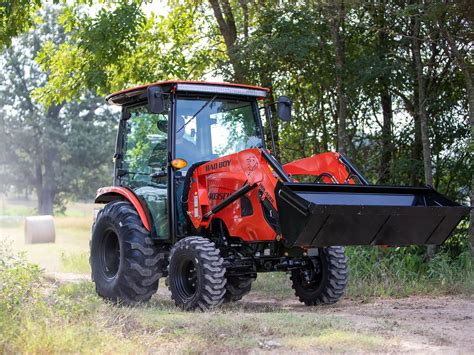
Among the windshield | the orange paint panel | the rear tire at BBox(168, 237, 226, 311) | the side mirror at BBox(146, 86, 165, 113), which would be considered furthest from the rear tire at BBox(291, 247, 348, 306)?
the side mirror at BBox(146, 86, 165, 113)

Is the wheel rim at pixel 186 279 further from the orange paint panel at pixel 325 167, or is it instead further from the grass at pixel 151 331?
the orange paint panel at pixel 325 167

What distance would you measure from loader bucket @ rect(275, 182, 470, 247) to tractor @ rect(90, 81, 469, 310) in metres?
0.01

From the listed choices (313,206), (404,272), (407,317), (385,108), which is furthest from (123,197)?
(385,108)

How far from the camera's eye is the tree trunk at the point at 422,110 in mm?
11727

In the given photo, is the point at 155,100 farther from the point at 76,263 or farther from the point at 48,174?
the point at 48,174

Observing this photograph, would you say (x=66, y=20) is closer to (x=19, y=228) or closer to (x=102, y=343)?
(x=102, y=343)

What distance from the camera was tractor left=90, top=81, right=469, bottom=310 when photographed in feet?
26.4

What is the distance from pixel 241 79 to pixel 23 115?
27905 millimetres

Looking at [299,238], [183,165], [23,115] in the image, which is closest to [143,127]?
[183,165]

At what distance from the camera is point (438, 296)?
1025cm

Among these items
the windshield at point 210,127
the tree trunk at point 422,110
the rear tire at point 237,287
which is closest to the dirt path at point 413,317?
the rear tire at point 237,287

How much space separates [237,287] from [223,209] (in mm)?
1412

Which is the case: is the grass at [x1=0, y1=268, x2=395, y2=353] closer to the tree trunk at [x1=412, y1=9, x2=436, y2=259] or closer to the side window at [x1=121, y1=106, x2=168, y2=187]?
the side window at [x1=121, y1=106, x2=168, y2=187]

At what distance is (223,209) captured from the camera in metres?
8.92
